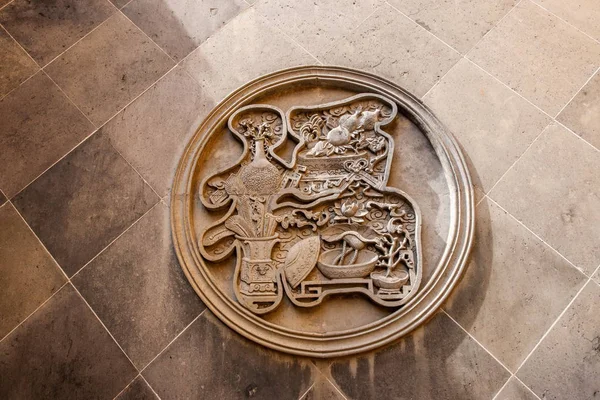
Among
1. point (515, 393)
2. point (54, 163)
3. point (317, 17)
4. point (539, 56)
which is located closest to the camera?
point (515, 393)

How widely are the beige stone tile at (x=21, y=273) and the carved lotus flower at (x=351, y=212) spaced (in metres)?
1.94

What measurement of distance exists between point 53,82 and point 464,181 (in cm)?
335

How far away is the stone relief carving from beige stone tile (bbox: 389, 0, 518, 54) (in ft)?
2.89

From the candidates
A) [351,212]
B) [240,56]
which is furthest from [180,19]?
[351,212]

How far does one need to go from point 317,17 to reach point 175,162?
5.84 feet

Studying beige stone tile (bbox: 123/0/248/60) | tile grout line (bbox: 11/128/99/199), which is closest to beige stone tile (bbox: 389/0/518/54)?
beige stone tile (bbox: 123/0/248/60)

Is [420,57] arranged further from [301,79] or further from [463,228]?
[463,228]

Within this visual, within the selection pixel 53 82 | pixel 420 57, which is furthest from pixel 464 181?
pixel 53 82

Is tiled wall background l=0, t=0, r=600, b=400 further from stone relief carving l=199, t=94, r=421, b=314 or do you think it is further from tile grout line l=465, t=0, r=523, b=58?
stone relief carving l=199, t=94, r=421, b=314

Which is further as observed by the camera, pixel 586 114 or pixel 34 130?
pixel 34 130

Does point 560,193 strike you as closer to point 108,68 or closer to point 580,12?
point 580,12

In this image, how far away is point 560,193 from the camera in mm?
3803

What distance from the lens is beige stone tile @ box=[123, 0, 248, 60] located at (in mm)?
4523

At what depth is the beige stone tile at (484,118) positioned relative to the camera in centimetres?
392
